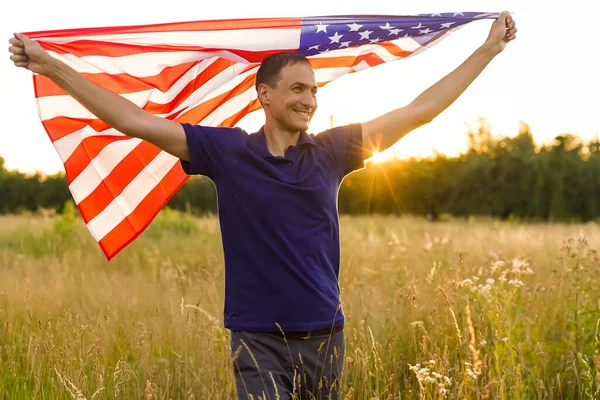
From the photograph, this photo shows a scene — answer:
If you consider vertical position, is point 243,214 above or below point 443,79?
below

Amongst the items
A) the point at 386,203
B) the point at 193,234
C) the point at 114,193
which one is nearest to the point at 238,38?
Result: the point at 114,193

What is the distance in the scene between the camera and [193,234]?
1279 cm

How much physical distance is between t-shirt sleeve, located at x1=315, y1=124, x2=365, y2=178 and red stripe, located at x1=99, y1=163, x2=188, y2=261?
44.0 inches

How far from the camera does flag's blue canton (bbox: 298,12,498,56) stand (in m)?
3.68

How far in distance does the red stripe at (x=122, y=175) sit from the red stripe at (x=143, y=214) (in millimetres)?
145

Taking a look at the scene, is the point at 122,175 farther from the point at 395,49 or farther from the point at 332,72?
the point at 395,49

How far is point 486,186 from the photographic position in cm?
3278

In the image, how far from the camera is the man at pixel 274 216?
2607 mm

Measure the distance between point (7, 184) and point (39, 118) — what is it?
38.2 metres

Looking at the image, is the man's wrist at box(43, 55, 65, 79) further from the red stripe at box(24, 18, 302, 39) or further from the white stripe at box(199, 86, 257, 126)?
the white stripe at box(199, 86, 257, 126)

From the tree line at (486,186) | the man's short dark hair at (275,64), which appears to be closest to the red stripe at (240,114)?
the man's short dark hair at (275,64)

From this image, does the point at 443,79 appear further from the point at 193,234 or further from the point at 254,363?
the point at 193,234

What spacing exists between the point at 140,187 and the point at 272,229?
140 centimetres

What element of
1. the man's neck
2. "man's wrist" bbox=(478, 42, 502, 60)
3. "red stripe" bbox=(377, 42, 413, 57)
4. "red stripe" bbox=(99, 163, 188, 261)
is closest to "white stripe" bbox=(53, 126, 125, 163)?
"red stripe" bbox=(99, 163, 188, 261)
